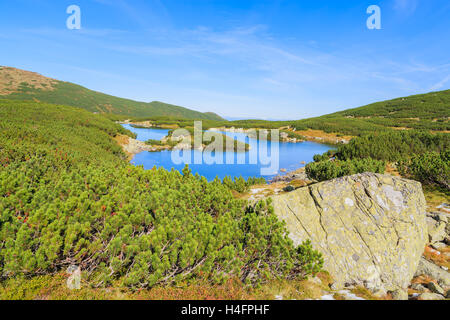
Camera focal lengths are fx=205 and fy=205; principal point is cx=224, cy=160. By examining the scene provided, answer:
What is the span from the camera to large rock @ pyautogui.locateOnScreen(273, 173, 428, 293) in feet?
23.4

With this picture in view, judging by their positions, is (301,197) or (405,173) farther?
(405,173)

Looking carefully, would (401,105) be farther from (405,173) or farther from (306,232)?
(306,232)

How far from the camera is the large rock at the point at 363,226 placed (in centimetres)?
714

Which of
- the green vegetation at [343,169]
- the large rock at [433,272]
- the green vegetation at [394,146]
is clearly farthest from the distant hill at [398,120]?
the large rock at [433,272]

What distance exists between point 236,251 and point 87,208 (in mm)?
4689

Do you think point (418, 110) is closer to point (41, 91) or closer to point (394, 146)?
point (394, 146)

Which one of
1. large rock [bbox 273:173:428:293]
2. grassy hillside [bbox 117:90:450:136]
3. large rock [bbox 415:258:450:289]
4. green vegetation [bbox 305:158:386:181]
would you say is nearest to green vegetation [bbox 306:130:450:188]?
green vegetation [bbox 305:158:386:181]

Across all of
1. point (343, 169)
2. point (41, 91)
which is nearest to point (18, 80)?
point (41, 91)

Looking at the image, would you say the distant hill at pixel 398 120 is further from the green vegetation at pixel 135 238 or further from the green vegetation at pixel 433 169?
the green vegetation at pixel 135 238

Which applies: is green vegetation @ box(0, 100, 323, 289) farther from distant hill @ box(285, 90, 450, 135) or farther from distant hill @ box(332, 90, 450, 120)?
distant hill @ box(332, 90, 450, 120)

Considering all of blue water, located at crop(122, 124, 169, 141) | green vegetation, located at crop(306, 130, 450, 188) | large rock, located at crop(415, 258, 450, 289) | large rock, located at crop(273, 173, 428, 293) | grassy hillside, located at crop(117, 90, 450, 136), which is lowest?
large rock, located at crop(415, 258, 450, 289)

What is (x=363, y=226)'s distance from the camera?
7734 millimetres

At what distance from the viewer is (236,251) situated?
6227 millimetres
